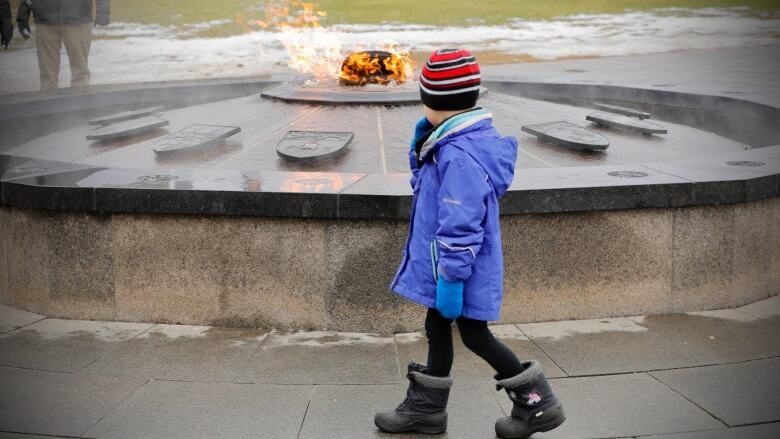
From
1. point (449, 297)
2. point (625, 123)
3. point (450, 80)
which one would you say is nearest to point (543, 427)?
point (449, 297)

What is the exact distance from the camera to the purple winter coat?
3.42 m

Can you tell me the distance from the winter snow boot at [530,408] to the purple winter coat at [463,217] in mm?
338

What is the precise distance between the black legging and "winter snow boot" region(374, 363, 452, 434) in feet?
0.19

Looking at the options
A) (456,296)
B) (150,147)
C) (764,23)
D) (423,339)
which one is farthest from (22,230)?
(764,23)

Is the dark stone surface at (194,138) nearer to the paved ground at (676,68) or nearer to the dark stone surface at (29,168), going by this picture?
the dark stone surface at (29,168)

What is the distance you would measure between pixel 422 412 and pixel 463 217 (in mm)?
884

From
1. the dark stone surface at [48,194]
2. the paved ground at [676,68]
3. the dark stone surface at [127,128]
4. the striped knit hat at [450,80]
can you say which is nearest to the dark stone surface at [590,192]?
the striped knit hat at [450,80]

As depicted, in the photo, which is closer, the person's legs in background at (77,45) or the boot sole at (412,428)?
the boot sole at (412,428)

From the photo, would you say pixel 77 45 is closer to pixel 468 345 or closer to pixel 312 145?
pixel 312 145

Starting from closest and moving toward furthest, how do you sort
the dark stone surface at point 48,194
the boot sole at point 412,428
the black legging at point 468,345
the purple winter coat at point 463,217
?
1. the purple winter coat at point 463,217
2. the black legging at point 468,345
3. the boot sole at point 412,428
4. the dark stone surface at point 48,194

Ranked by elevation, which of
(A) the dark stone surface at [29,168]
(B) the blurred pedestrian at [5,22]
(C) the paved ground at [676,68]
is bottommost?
(C) the paved ground at [676,68]

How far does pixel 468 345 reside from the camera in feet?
12.1

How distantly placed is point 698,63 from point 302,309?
15.2 meters

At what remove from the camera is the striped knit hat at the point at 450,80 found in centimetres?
354
